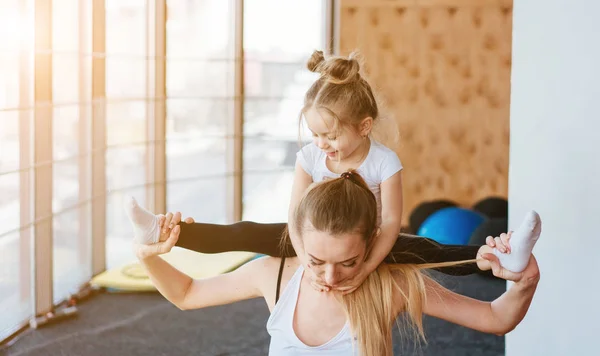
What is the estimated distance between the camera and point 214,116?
554 centimetres

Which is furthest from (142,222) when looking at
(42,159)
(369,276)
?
(42,159)

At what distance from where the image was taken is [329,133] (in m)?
2.10

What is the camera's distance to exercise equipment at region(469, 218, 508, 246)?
468 cm

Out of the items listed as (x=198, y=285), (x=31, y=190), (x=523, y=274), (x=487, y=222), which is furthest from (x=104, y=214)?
(x=523, y=274)

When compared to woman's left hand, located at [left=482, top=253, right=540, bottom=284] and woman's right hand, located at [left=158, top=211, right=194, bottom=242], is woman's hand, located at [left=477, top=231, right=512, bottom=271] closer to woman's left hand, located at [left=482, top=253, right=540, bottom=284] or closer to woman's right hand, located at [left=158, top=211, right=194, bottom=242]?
woman's left hand, located at [left=482, top=253, right=540, bottom=284]

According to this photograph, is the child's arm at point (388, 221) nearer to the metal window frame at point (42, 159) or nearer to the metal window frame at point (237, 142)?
the metal window frame at point (42, 159)

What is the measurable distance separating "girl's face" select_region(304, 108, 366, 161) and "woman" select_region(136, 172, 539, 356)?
352 millimetres

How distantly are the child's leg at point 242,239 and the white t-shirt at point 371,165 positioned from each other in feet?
0.74

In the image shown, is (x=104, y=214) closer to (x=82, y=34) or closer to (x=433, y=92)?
(x=82, y=34)

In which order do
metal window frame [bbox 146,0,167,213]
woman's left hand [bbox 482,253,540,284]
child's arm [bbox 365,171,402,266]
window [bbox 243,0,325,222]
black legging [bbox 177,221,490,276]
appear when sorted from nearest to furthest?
woman's left hand [bbox 482,253,540,284] < child's arm [bbox 365,171,402,266] < black legging [bbox 177,221,490,276] < metal window frame [bbox 146,0,167,213] < window [bbox 243,0,325,222]

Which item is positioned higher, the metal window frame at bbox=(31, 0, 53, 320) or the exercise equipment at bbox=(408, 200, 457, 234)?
the metal window frame at bbox=(31, 0, 53, 320)

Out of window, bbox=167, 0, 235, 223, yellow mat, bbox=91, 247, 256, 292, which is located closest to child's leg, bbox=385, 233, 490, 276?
yellow mat, bbox=91, 247, 256, 292

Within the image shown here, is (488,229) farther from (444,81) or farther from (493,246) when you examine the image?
(493,246)

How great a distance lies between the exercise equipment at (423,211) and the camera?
5531mm
